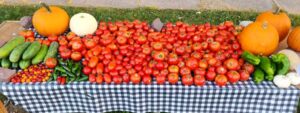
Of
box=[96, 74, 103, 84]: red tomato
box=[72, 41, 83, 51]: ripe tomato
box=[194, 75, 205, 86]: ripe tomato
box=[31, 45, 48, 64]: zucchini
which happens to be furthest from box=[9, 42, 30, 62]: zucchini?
box=[194, 75, 205, 86]: ripe tomato

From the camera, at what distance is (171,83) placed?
2.92m

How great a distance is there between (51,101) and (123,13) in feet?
9.57

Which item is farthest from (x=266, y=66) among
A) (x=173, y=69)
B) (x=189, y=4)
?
(x=189, y=4)

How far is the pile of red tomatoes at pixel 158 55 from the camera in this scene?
9.57 ft

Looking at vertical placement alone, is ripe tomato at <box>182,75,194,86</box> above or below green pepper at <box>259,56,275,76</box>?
below

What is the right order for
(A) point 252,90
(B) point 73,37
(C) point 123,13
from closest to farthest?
(A) point 252,90
(B) point 73,37
(C) point 123,13

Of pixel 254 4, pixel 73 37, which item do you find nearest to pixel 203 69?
pixel 73 37

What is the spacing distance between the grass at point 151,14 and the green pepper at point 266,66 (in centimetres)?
262

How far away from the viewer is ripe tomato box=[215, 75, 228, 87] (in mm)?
2858

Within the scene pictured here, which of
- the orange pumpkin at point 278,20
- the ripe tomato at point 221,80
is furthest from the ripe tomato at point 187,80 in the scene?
the orange pumpkin at point 278,20

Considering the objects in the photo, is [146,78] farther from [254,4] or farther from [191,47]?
[254,4]

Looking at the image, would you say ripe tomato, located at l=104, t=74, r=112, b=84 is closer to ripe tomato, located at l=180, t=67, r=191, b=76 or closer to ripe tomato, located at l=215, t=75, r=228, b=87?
ripe tomato, located at l=180, t=67, r=191, b=76

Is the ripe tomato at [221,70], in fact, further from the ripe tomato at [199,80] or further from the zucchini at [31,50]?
the zucchini at [31,50]

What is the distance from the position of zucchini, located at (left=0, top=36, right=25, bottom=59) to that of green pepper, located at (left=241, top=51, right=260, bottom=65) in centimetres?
214
